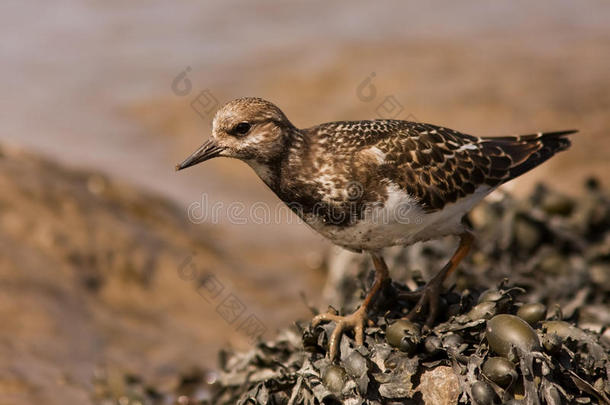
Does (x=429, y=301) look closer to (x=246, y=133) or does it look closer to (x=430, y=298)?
(x=430, y=298)

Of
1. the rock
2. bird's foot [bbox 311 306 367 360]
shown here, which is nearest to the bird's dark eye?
bird's foot [bbox 311 306 367 360]

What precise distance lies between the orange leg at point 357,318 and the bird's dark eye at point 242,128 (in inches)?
44.6

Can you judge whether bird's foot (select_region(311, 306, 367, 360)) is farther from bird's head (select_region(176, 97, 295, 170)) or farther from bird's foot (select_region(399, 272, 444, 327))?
bird's head (select_region(176, 97, 295, 170))

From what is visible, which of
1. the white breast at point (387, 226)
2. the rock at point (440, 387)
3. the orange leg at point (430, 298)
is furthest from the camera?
the orange leg at point (430, 298)

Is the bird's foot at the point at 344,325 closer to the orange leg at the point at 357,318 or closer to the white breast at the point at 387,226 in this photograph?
the orange leg at the point at 357,318

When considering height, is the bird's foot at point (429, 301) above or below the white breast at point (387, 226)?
below

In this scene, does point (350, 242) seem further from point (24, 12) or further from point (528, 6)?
point (24, 12)

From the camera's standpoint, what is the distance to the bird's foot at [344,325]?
423 cm

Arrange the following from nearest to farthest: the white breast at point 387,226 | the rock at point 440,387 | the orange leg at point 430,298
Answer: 1. the rock at point 440,387
2. the white breast at point 387,226
3. the orange leg at point 430,298

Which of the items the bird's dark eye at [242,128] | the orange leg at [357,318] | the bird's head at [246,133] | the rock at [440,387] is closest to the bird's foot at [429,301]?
the orange leg at [357,318]

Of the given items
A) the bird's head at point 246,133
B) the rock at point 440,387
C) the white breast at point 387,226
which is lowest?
the rock at point 440,387

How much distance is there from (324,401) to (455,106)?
28.5 ft

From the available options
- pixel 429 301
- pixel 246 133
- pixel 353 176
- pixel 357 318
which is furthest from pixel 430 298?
pixel 246 133

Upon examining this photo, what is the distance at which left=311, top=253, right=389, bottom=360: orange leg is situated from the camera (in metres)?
4.25
